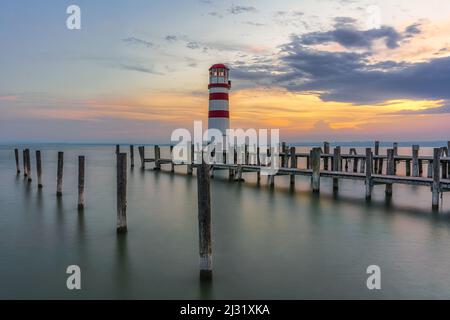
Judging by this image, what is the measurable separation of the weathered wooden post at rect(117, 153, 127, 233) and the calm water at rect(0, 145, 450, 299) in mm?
368

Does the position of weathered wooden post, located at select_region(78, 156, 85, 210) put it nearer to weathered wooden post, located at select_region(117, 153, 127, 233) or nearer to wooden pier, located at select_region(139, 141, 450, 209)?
weathered wooden post, located at select_region(117, 153, 127, 233)

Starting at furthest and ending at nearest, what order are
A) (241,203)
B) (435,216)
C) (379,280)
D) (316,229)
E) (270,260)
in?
(241,203) < (435,216) < (316,229) < (270,260) < (379,280)

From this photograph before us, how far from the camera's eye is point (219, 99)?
22734 millimetres

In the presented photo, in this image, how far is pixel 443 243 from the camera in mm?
9359

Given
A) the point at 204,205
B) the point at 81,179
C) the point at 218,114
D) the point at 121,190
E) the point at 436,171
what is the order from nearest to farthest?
the point at 204,205 → the point at 121,190 → the point at 436,171 → the point at 81,179 → the point at 218,114

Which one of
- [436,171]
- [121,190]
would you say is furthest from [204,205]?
[436,171]

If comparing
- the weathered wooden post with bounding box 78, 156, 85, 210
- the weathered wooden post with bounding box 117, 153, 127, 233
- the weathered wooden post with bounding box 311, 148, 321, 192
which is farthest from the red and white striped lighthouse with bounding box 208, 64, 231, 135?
the weathered wooden post with bounding box 117, 153, 127, 233

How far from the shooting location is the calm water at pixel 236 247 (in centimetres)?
655

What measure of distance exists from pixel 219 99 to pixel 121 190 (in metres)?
14.1

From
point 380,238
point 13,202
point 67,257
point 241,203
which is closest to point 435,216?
point 380,238

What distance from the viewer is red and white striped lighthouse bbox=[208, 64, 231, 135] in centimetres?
2262

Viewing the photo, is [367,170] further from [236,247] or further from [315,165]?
[236,247]

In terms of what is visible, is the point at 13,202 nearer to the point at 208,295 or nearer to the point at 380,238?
the point at 208,295
